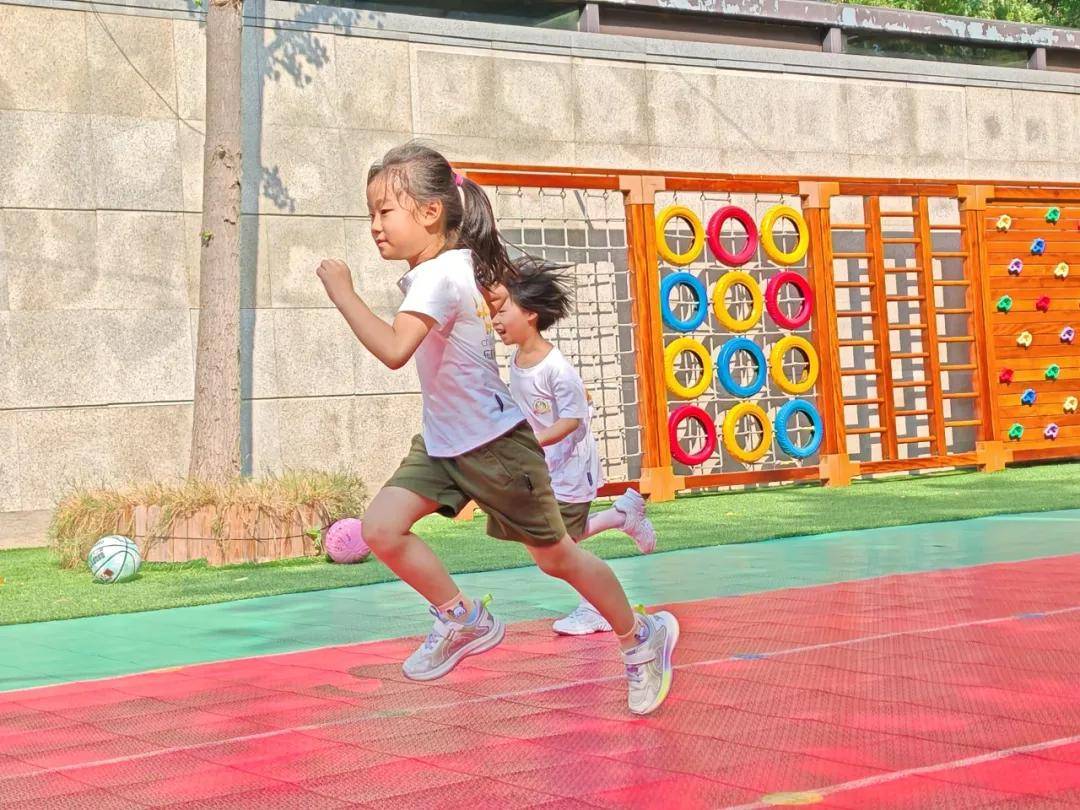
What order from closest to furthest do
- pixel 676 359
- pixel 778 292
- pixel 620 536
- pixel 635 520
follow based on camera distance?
1. pixel 635 520
2. pixel 620 536
3. pixel 676 359
4. pixel 778 292

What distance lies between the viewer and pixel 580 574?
173 inches

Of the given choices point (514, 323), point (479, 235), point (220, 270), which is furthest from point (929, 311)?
point (479, 235)

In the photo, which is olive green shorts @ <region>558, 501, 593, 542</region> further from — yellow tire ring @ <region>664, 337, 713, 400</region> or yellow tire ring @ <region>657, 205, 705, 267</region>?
yellow tire ring @ <region>657, 205, 705, 267</region>

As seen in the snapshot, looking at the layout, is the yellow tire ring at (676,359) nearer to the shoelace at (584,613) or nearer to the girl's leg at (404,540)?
the shoelace at (584,613)

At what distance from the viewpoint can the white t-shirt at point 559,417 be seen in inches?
239

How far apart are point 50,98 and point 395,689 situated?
767cm

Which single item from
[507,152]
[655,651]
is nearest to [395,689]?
[655,651]

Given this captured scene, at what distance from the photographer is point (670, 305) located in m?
13.0

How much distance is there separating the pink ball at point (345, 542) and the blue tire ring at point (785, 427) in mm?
5214

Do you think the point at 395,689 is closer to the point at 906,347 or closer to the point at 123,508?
the point at 123,508

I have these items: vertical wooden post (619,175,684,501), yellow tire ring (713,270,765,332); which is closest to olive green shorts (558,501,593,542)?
vertical wooden post (619,175,684,501)

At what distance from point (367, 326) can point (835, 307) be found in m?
10.5

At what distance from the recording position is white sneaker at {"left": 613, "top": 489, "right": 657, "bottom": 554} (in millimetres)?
6844

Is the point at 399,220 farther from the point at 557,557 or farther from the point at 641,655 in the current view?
the point at 641,655
